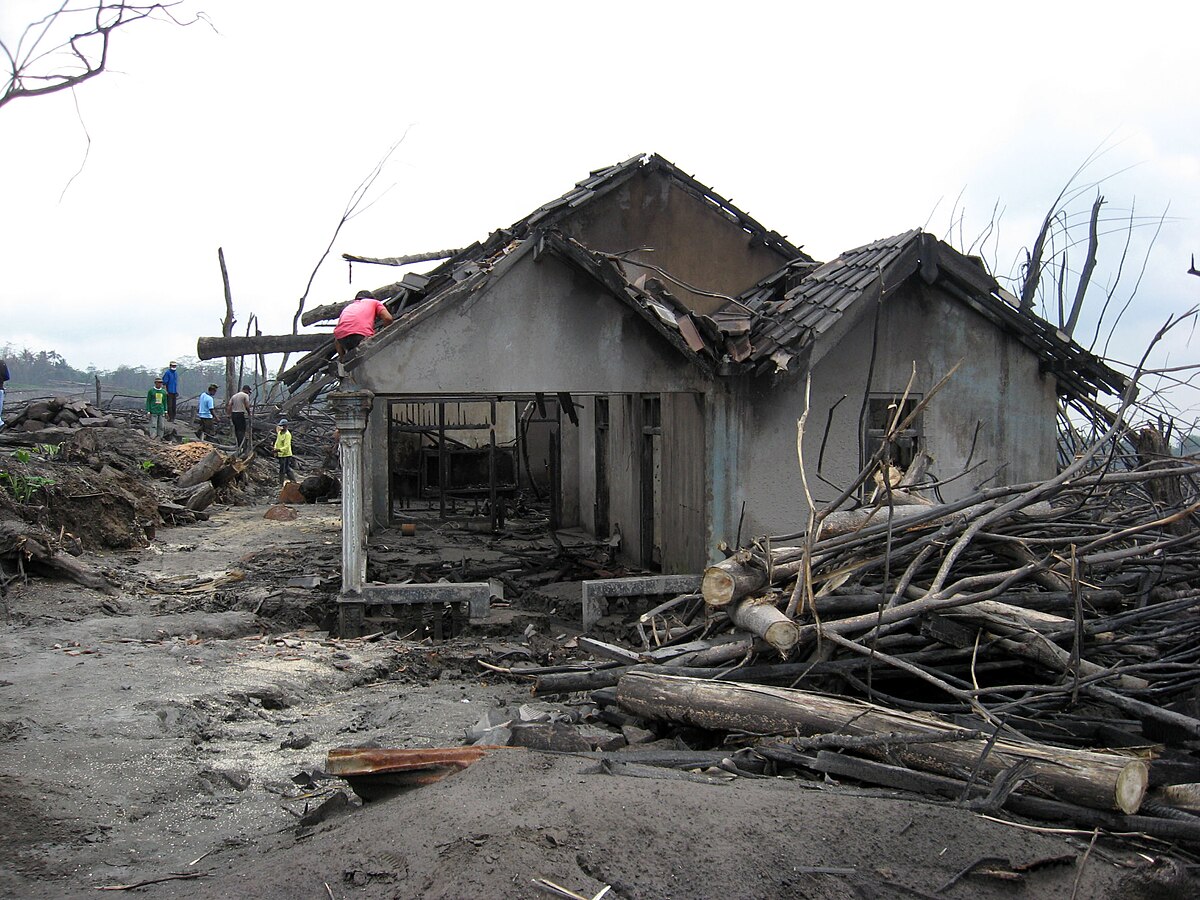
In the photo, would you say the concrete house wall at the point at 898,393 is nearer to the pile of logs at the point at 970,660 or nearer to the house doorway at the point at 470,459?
the pile of logs at the point at 970,660

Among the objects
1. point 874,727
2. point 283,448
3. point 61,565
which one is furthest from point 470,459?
point 874,727

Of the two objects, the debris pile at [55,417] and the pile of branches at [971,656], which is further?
the debris pile at [55,417]

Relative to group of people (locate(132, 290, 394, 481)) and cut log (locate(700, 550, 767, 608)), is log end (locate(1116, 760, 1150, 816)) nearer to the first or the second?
cut log (locate(700, 550, 767, 608))

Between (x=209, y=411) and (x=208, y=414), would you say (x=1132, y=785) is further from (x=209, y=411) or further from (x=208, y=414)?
(x=209, y=411)

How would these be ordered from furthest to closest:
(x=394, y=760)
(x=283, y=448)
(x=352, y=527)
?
1. (x=283, y=448)
2. (x=352, y=527)
3. (x=394, y=760)

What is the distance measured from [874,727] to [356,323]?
7.19 metres

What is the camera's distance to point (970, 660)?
5.88m

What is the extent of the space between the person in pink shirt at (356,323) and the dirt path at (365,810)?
3115 millimetres

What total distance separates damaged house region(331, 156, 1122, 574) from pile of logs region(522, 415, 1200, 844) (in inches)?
104

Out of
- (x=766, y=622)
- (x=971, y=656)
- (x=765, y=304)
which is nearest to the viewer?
(x=766, y=622)

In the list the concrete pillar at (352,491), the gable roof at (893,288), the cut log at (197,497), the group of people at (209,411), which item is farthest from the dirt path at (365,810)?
the group of people at (209,411)

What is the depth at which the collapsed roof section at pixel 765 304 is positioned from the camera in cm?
1041

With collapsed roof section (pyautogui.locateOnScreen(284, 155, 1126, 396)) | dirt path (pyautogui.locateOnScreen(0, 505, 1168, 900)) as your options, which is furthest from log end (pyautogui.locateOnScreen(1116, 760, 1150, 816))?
collapsed roof section (pyautogui.locateOnScreen(284, 155, 1126, 396))

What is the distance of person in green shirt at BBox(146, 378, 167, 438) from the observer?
2652 cm
